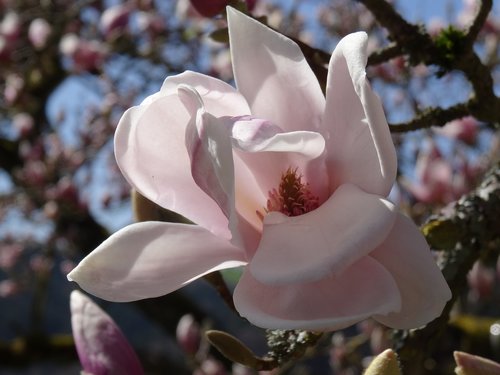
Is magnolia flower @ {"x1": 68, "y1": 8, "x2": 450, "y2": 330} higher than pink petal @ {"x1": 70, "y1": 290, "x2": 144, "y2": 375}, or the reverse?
magnolia flower @ {"x1": 68, "y1": 8, "x2": 450, "y2": 330}

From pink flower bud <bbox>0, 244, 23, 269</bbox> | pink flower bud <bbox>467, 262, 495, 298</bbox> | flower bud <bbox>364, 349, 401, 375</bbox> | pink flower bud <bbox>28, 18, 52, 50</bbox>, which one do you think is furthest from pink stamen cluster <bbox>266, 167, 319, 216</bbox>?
pink flower bud <bbox>0, 244, 23, 269</bbox>

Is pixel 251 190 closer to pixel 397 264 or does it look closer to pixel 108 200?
pixel 397 264

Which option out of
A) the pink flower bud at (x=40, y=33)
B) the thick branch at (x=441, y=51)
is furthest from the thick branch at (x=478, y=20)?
the pink flower bud at (x=40, y=33)

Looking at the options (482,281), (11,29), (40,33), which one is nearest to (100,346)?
(482,281)

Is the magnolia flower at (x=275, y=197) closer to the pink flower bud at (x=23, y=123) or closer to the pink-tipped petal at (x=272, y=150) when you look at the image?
the pink-tipped petal at (x=272, y=150)

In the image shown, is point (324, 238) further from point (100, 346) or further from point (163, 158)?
point (100, 346)

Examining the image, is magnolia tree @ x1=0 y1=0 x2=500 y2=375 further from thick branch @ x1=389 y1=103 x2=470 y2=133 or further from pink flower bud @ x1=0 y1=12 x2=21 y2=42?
pink flower bud @ x1=0 y1=12 x2=21 y2=42

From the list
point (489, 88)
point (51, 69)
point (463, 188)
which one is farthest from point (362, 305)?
point (51, 69)
